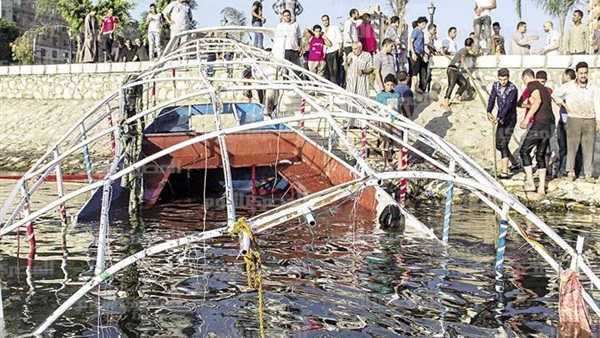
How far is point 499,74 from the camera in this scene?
11.8 metres

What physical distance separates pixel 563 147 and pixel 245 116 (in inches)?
256

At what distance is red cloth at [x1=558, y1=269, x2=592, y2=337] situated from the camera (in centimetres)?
499

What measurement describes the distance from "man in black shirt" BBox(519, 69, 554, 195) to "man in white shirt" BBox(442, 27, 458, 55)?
5.77 metres

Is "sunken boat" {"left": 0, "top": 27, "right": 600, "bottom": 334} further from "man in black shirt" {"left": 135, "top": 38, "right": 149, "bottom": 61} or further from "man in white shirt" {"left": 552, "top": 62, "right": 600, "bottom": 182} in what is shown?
"man in black shirt" {"left": 135, "top": 38, "right": 149, "bottom": 61}

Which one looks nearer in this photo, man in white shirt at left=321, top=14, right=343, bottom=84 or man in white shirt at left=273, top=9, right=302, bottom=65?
man in white shirt at left=273, top=9, right=302, bottom=65

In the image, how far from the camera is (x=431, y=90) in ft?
54.0

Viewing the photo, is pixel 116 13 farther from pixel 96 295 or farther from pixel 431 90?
pixel 96 295

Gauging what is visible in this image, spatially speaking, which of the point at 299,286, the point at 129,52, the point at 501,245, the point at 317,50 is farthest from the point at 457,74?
the point at 129,52

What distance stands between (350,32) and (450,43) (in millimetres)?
3149

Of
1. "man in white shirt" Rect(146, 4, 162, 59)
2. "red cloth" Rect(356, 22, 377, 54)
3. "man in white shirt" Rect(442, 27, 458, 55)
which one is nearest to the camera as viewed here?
"red cloth" Rect(356, 22, 377, 54)

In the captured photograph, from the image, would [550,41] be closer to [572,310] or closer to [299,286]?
[299,286]

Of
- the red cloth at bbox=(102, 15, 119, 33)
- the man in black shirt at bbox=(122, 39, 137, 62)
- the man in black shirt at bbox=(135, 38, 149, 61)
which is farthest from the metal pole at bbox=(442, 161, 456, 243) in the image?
the man in black shirt at bbox=(122, 39, 137, 62)

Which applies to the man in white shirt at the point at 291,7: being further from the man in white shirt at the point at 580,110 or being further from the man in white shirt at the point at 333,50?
the man in white shirt at the point at 580,110

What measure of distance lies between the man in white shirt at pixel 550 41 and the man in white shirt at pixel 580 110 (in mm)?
4318
